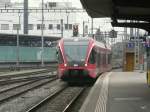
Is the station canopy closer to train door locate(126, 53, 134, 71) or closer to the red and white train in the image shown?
the red and white train

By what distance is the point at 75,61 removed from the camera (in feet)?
96.6

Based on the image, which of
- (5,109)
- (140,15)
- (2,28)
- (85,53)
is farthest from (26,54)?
(5,109)


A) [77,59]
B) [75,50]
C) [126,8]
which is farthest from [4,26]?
[126,8]

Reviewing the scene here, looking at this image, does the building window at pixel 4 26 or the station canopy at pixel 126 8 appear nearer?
the station canopy at pixel 126 8

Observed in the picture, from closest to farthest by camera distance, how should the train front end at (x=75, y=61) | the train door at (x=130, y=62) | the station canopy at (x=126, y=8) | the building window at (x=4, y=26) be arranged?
the station canopy at (x=126, y=8), the train front end at (x=75, y=61), the train door at (x=130, y=62), the building window at (x=4, y=26)

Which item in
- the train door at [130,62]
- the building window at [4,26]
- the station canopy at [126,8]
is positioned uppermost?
the building window at [4,26]

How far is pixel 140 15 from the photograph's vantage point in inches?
923

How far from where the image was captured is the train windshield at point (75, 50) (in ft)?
96.9

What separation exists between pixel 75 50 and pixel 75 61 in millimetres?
794

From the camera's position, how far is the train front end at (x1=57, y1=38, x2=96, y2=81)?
29328mm

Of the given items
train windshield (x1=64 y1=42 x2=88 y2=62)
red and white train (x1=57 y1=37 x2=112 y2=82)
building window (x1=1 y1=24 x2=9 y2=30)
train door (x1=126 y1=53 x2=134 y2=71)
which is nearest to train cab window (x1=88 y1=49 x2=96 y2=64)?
red and white train (x1=57 y1=37 x2=112 y2=82)

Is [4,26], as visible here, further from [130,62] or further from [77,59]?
[77,59]

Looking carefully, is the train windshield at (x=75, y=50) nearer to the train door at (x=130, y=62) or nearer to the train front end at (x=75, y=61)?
the train front end at (x=75, y=61)

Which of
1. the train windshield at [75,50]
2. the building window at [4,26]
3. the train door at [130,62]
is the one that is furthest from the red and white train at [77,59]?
the building window at [4,26]
